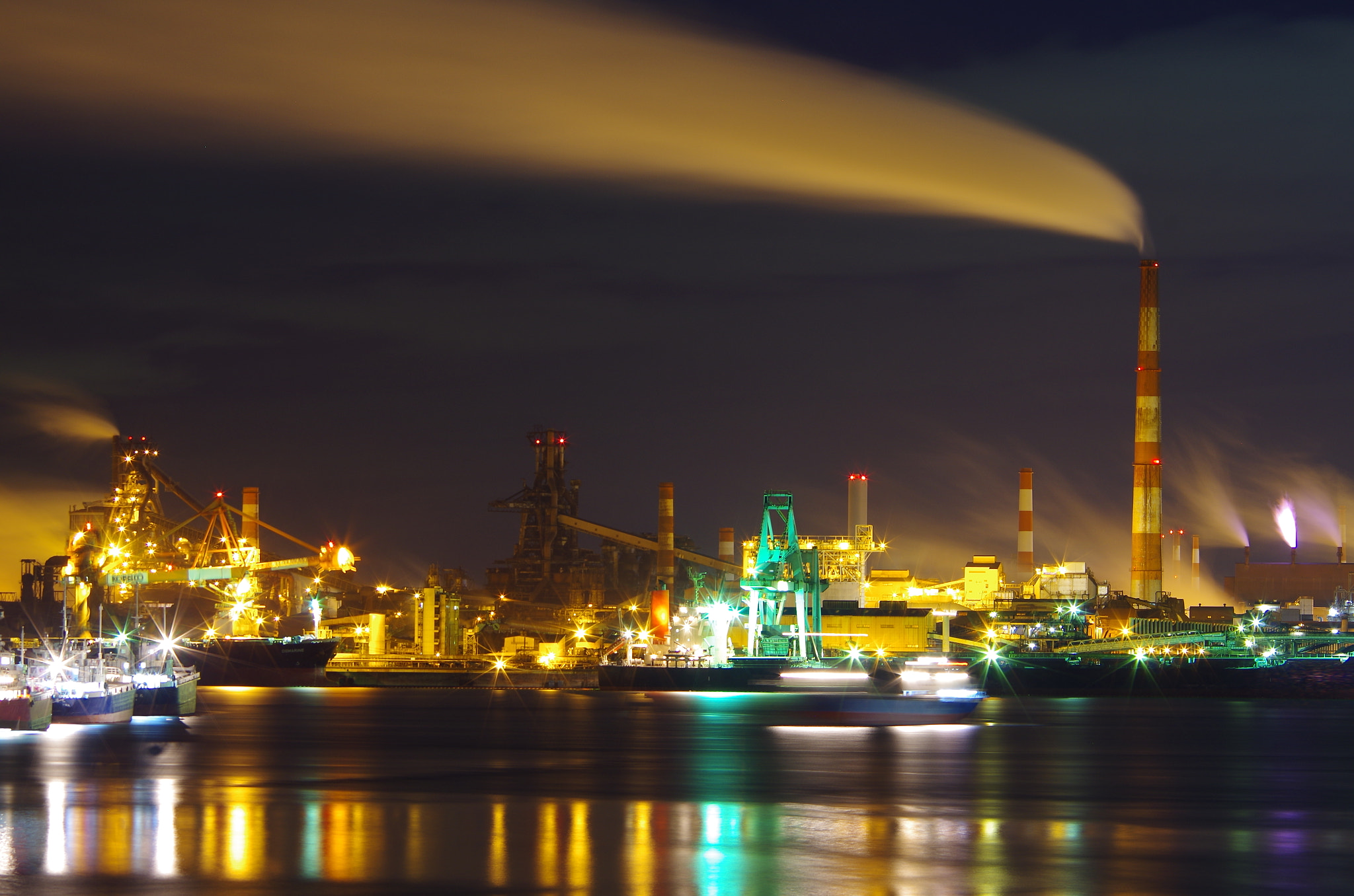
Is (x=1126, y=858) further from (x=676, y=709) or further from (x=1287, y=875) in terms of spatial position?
(x=676, y=709)

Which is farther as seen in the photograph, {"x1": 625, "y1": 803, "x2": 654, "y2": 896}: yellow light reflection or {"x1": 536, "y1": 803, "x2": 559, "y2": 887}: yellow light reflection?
{"x1": 536, "y1": 803, "x2": 559, "y2": 887}: yellow light reflection

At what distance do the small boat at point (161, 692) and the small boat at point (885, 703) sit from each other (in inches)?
970

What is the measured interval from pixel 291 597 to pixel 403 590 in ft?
37.1

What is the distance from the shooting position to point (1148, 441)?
95.6m

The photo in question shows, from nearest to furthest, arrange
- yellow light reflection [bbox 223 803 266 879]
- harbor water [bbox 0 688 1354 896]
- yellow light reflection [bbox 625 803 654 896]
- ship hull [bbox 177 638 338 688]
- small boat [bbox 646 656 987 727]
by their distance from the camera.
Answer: yellow light reflection [bbox 625 803 654 896] → harbor water [bbox 0 688 1354 896] → yellow light reflection [bbox 223 803 266 879] → small boat [bbox 646 656 987 727] → ship hull [bbox 177 638 338 688]

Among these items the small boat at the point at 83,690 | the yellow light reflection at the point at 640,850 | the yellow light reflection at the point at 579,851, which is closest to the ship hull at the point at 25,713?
the small boat at the point at 83,690

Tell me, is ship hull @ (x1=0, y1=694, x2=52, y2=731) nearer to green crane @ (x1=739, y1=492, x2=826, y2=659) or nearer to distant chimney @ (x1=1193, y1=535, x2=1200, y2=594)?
green crane @ (x1=739, y1=492, x2=826, y2=659)

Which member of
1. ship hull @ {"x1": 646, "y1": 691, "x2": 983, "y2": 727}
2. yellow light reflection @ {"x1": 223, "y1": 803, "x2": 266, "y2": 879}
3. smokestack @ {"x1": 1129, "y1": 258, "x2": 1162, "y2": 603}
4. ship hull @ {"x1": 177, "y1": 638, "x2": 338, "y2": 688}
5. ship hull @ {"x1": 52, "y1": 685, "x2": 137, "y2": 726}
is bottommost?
ship hull @ {"x1": 177, "y1": 638, "x2": 338, "y2": 688}

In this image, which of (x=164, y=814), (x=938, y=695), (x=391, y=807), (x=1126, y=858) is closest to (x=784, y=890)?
(x=1126, y=858)

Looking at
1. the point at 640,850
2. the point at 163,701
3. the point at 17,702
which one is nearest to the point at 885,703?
the point at 163,701

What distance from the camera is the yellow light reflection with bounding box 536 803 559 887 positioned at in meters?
19.6

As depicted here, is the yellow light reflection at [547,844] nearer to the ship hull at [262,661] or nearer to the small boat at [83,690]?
the small boat at [83,690]

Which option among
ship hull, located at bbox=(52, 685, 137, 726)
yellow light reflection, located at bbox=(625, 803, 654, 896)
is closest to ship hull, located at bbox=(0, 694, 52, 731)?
ship hull, located at bbox=(52, 685, 137, 726)

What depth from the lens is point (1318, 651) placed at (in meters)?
115
